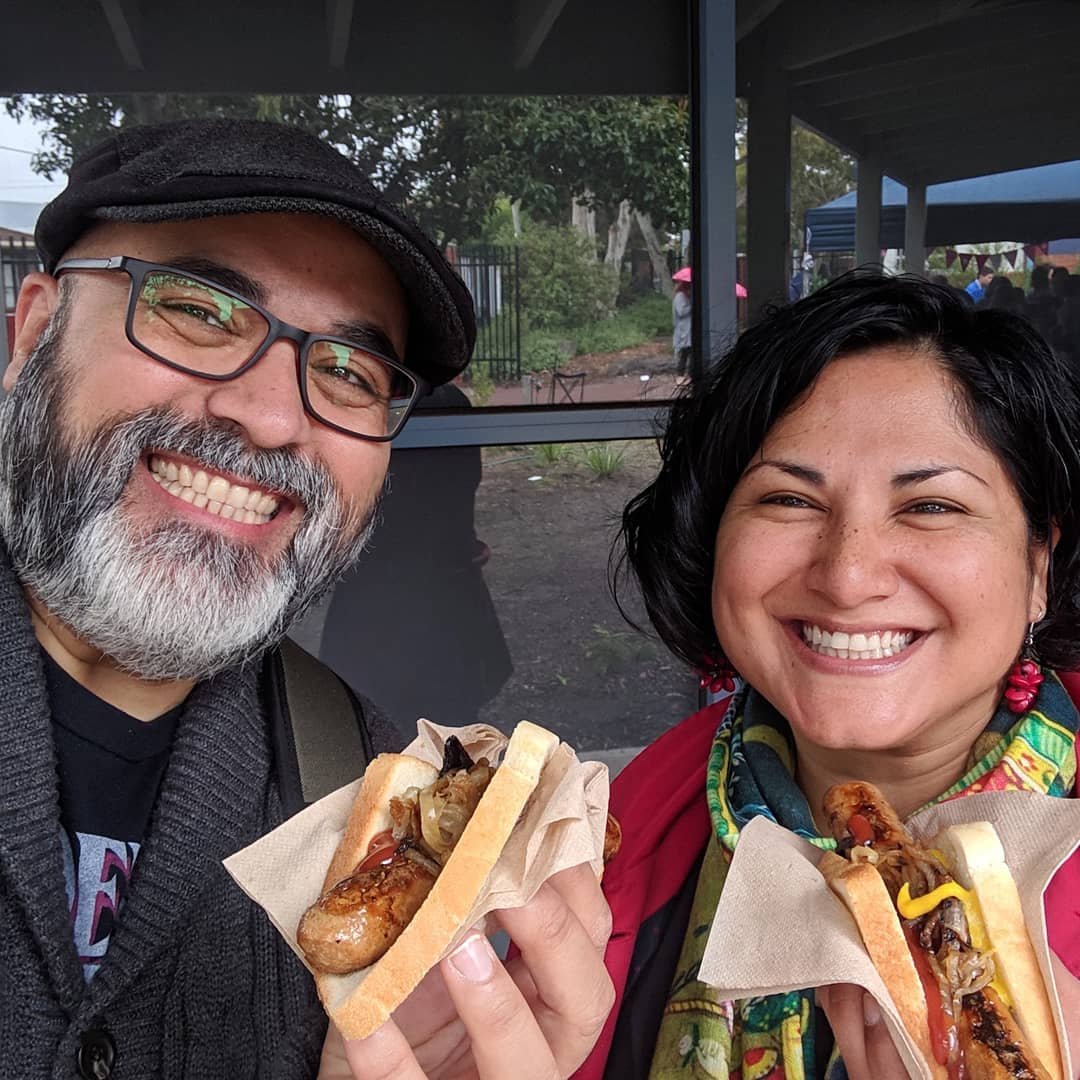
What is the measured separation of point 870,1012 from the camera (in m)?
1.16

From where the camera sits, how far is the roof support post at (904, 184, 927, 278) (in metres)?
4.12

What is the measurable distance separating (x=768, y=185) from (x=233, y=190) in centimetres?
290

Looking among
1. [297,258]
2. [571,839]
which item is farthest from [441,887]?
[297,258]

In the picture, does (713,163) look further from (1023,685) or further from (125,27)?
(1023,685)

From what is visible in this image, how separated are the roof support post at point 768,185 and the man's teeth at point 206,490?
2668 millimetres

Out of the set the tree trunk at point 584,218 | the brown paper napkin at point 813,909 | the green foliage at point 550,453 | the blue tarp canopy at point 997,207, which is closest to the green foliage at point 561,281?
the tree trunk at point 584,218

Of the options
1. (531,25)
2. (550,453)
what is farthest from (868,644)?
(531,25)

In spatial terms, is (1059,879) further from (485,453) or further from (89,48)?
(89,48)

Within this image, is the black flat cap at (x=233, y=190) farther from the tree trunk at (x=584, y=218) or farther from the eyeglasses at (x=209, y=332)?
the tree trunk at (x=584, y=218)

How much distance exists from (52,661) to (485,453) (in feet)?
8.03

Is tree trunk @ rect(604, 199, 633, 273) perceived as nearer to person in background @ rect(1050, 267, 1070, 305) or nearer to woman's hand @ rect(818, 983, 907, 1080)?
person in background @ rect(1050, 267, 1070, 305)

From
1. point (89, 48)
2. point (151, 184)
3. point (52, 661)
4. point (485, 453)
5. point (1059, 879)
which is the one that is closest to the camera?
point (1059, 879)

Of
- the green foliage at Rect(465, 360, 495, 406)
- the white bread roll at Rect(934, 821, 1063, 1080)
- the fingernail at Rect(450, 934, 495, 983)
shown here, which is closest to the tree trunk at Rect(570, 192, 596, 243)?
the green foliage at Rect(465, 360, 495, 406)

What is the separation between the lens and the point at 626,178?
393 centimetres
